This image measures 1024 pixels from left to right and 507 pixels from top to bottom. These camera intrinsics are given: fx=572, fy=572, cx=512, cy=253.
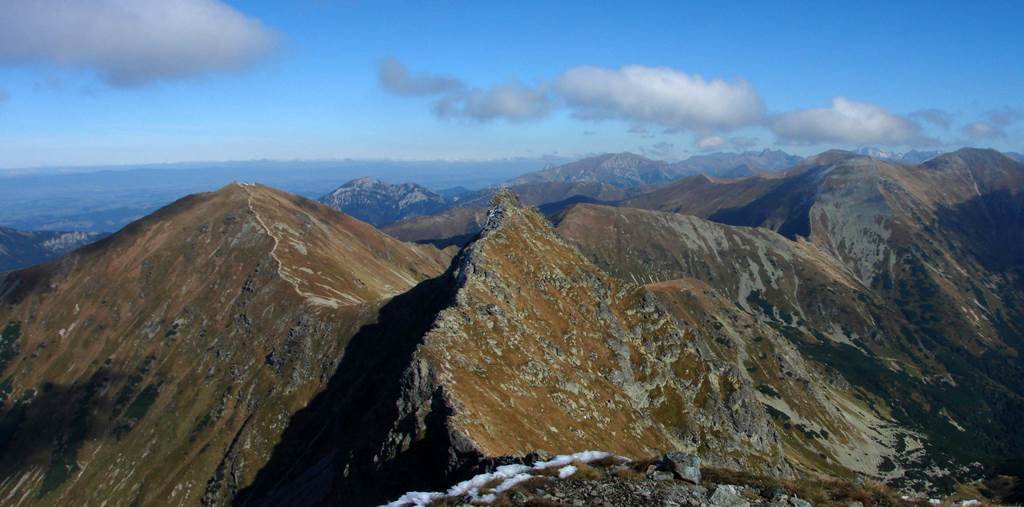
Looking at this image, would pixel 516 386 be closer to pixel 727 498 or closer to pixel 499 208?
pixel 727 498

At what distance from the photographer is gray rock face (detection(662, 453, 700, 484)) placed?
3056 cm

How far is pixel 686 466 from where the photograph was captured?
30.7 meters

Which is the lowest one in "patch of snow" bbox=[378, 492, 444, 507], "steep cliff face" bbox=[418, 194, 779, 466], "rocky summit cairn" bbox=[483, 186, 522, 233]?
"steep cliff face" bbox=[418, 194, 779, 466]

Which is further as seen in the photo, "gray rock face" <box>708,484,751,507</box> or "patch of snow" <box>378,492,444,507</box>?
"patch of snow" <box>378,492,444,507</box>

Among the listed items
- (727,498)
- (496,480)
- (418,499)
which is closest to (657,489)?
(727,498)

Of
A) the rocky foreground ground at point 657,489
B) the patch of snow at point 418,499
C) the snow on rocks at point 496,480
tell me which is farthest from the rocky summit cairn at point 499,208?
the rocky foreground ground at point 657,489

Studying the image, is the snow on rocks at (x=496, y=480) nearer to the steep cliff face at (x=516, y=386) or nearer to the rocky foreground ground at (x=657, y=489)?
the rocky foreground ground at (x=657, y=489)

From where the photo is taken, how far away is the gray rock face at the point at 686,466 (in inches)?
1203

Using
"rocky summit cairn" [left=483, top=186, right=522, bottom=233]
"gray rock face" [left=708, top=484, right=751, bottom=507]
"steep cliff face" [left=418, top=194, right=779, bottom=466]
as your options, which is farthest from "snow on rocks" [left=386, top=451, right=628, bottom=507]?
"rocky summit cairn" [left=483, top=186, right=522, bottom=233]

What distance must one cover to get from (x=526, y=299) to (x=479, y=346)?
28.9 meters

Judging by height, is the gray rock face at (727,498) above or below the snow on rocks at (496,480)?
above

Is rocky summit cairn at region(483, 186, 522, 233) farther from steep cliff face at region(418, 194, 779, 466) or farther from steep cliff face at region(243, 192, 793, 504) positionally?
steep cliff face at region(243, 192, 793, 504)

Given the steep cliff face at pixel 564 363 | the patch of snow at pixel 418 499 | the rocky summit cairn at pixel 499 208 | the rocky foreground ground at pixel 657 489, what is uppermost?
the rocky summit cairn at pixel 499 208

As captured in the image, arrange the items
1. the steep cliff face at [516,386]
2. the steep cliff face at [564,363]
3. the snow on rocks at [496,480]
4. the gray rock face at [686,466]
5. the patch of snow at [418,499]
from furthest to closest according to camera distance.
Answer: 1. the steep cliff face at [564,363]
2. the steep cliff face at [516,386]
3. the patch of snow at [418,499]
4. the snow on rocks at [496,480]
5. the gray rock face at [686,466]
